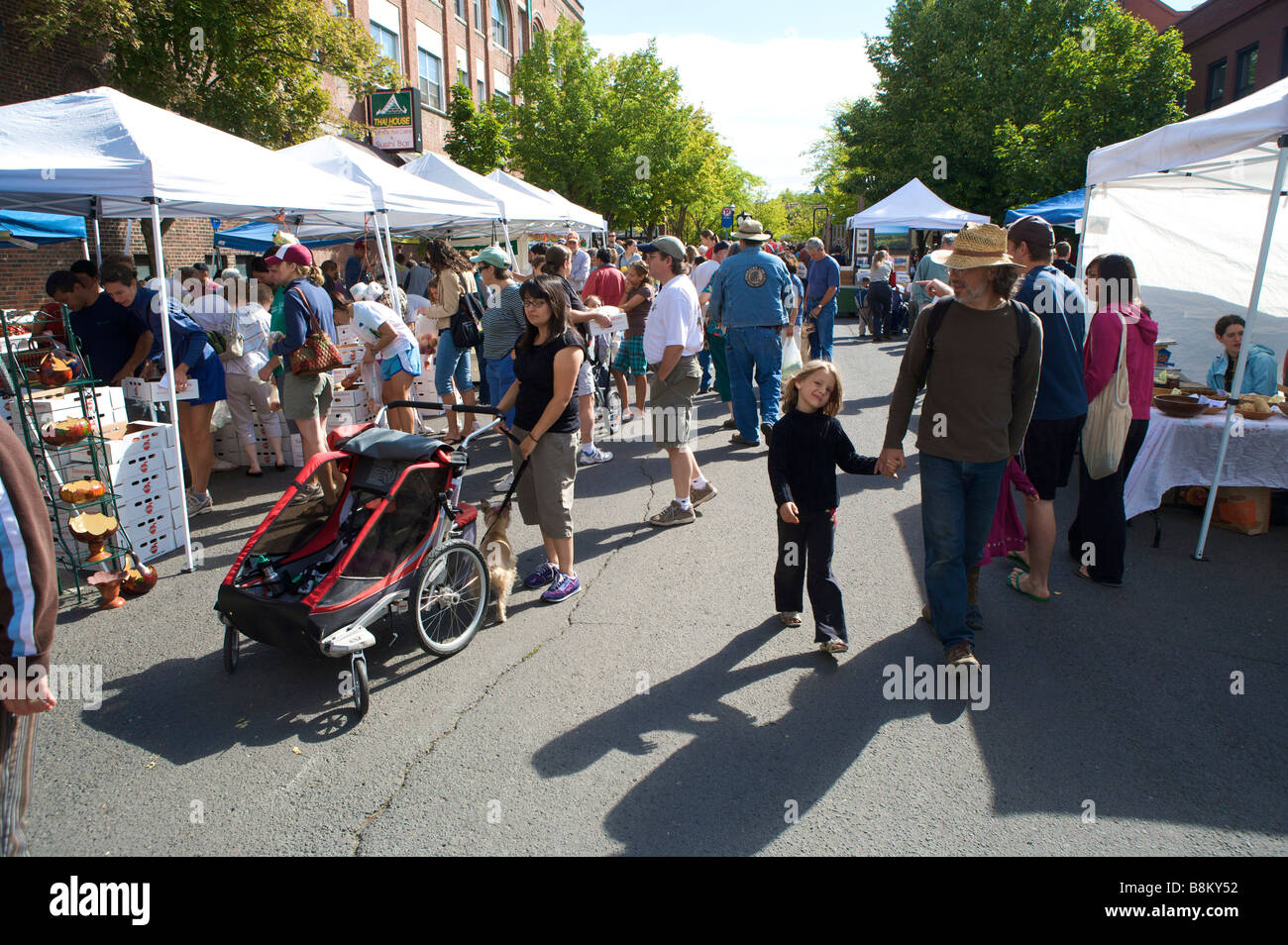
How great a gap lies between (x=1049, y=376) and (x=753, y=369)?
387 cm

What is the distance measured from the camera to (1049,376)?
452cm

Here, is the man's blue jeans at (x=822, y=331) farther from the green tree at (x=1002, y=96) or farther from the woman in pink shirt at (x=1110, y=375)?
the green tree at (x=1002, y=96)

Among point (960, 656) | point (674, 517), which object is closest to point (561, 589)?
point (674, 517)

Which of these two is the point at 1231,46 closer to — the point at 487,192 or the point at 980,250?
the point at 487,192

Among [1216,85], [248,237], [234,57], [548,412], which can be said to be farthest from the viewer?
[1216,85]

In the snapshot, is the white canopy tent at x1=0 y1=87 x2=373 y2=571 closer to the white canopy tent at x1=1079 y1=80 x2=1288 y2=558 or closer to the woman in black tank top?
the woman in black tank top

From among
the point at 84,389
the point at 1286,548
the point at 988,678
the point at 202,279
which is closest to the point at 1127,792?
the point at 988,678

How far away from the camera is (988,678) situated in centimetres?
395

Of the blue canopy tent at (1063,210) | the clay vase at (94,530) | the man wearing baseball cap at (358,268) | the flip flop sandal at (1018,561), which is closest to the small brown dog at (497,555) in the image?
the clay vase at (94,530)

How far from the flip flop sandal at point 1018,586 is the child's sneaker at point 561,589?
8.83 feet

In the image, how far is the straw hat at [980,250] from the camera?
11.9 ft

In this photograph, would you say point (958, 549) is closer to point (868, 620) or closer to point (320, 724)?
point (868, 620)

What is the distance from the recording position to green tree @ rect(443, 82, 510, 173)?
85.1ft

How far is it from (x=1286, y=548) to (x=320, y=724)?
20.7 feet
